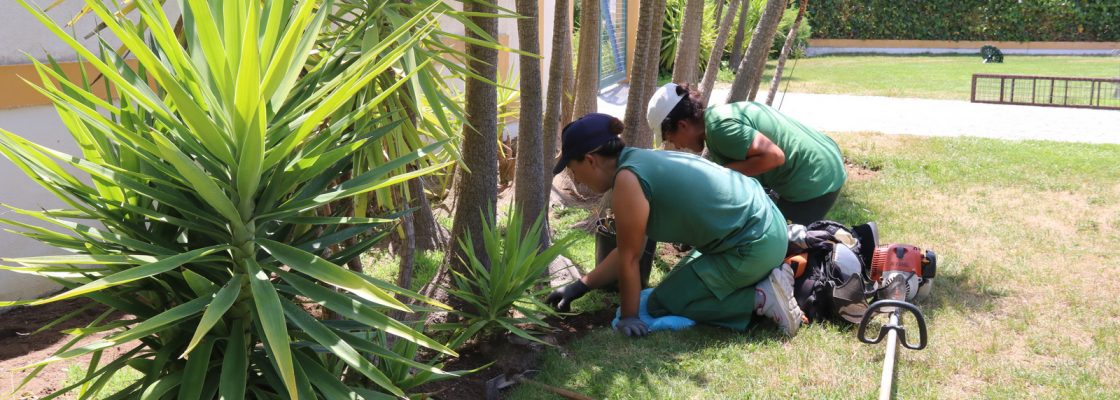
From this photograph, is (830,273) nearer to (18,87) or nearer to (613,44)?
(18,87)

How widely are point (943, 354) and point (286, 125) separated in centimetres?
293

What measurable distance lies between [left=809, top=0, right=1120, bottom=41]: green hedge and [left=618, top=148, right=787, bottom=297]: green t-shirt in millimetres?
24797

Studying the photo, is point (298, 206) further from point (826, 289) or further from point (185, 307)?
point (826, 289)

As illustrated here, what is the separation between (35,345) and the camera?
405cm

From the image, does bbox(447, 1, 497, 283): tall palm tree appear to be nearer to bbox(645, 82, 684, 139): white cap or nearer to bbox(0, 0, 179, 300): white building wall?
bbox(645, 82, 684, 139): white cap

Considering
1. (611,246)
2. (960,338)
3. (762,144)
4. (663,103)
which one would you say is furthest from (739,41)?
(960,338)

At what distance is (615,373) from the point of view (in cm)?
372

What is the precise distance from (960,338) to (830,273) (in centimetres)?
62

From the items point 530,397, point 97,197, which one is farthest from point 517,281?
point 97,197

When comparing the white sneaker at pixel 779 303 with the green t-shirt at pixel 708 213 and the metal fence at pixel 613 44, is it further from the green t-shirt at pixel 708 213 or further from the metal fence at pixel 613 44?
the metal fence at pixel 613 44

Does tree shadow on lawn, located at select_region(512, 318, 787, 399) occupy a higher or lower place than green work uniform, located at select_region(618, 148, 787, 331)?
lower

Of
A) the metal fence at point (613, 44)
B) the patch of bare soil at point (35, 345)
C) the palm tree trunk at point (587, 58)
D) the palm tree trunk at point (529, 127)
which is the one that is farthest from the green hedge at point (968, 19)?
the patch of bare soil at point (35, 345)

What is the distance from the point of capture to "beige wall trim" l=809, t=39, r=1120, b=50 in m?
25.5

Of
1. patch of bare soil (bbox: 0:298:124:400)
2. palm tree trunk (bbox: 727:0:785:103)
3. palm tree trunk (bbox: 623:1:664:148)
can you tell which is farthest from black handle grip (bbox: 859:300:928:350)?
patch of bare soil (bbox: 0:298:124:400)
